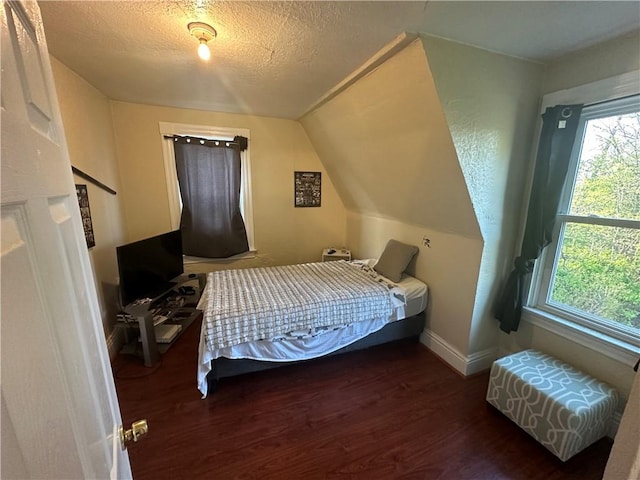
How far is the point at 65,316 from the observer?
478 millimetres

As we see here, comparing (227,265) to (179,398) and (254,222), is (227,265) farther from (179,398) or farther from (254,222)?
(179,398)

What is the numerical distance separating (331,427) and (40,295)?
1.79 metres

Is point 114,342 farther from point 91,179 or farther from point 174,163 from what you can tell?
point 174,163

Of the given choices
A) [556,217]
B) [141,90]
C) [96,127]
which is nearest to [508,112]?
[556,217]

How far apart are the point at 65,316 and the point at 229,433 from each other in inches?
62.8

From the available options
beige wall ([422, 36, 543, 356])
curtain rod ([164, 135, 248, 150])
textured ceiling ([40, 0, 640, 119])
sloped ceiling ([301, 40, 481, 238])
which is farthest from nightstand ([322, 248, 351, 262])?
textured ceiling ([40, 0, 640, 119])

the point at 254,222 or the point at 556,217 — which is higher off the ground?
the point at 556,217

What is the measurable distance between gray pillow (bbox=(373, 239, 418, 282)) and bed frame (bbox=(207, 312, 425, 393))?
16.8 inches

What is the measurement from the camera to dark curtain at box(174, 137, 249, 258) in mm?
3098

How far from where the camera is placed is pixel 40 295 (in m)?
0.40

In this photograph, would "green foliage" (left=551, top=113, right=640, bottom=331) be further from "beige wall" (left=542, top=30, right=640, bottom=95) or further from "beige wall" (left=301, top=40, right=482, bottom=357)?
"beige wall" (left=301, top=40, right=482, bottom=357)

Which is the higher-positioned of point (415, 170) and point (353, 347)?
point (415, 170)

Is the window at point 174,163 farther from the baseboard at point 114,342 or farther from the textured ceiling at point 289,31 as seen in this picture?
the baseboard at point 114,342

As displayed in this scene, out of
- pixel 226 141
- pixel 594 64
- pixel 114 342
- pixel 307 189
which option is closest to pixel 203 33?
pixel 226 141
